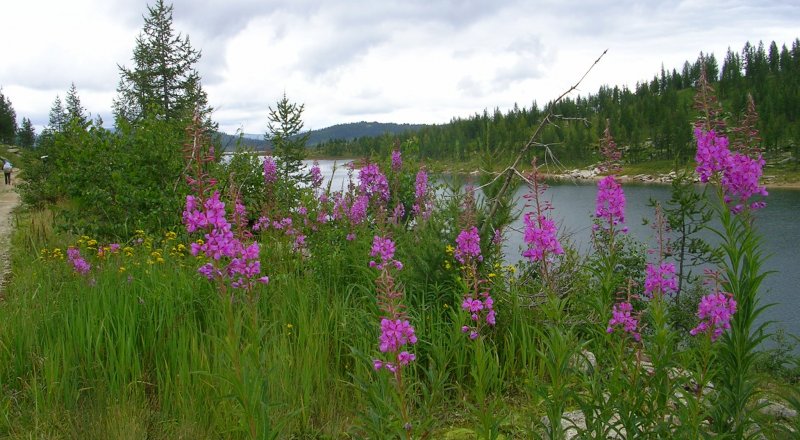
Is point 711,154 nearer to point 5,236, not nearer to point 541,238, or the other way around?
point 541,238

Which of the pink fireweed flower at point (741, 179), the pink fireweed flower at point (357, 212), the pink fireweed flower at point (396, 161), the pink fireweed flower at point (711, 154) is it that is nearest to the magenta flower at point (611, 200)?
the pink fireweed flower at point (711, 154)

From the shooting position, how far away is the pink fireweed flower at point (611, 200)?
3.68 m

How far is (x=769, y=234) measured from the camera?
24.6m

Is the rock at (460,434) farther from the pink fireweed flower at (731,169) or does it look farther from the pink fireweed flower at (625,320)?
the pink fireweed flower at (731,169)

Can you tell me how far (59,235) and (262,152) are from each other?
14.4 feet

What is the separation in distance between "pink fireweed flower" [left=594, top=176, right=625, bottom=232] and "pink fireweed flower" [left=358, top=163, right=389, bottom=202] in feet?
12.6

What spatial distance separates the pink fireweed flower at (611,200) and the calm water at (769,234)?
1.06 ft

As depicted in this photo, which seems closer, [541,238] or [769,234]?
[541,238]

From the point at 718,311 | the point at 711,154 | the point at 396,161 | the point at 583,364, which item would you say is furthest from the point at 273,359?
the point at 396,161

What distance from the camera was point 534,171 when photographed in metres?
3.25

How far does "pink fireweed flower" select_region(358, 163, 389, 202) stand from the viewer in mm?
7293

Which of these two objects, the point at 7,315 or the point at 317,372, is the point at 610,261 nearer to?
the point at 317,372

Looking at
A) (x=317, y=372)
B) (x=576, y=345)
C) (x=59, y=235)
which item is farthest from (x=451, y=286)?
(x=59, y=235)

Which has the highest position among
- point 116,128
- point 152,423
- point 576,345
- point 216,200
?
point 116,128
